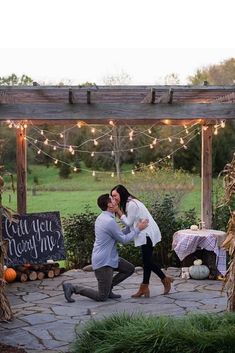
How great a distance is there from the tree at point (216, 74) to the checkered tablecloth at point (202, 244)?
1850 cm

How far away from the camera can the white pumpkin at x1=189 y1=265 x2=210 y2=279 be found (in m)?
9.47

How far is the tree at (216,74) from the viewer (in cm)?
2762

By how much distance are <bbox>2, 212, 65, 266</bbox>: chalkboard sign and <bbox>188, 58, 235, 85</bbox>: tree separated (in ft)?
59.9

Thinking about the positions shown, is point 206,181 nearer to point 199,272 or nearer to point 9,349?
point 199,272

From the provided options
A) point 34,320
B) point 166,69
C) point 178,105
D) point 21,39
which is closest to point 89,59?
point 166,69

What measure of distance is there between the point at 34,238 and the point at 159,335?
18.2 ft

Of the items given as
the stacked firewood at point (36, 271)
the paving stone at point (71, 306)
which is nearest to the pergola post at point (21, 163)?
the stacked firewood at point (36, 271)

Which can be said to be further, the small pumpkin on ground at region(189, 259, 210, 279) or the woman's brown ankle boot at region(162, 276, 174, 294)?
the small pumpkin on ground at region(189, 259, 210, 279)

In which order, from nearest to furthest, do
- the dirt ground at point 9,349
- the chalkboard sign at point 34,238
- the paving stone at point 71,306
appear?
1. the dirt ground at point 9,349
2. the paving stone at point 71,306
3. the chalkboard sign at point 34,238

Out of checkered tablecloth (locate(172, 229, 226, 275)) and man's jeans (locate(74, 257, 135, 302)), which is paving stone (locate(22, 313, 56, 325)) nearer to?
man's jeans (locate(74, 257, 135, 302))

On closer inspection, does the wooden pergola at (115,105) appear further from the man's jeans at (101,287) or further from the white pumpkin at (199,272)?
the white pumpkin at (199,272)

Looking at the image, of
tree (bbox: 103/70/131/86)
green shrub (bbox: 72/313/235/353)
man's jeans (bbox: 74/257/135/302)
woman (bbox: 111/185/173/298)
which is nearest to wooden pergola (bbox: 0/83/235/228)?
woman (bbox: 111/185/173/298)

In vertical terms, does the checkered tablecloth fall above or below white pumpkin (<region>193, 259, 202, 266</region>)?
above

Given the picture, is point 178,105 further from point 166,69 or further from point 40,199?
point 166,69
